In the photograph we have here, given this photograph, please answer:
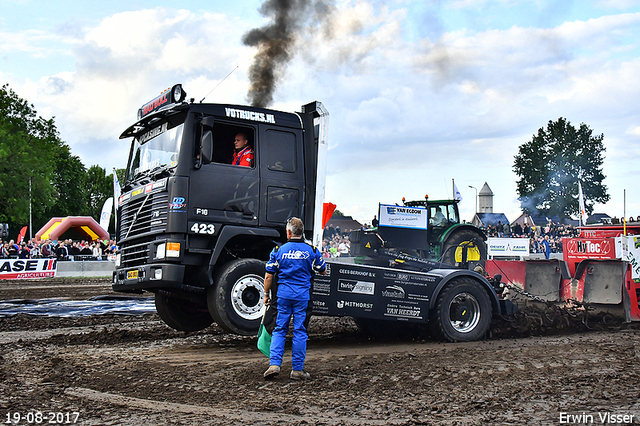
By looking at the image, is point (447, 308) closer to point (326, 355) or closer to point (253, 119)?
point (326, 355)

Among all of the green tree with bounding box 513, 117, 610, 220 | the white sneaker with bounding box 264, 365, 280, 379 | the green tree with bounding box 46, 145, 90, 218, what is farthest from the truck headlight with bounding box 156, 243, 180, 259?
the green tree with bounding box 513, 117, 610, 220

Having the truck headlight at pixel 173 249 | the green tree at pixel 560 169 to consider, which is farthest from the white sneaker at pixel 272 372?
the green tree at pixel 560 169

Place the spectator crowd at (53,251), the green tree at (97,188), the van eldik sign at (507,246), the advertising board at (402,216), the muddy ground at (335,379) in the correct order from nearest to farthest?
the muddy ground at (335,379) → the advertising board at (402,216) → the van eldik sign at (507,246) → the spectator crowd at (53,251) → the green tree at (97,188)

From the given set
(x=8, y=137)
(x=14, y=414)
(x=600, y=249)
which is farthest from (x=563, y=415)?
(x=8, y=137)

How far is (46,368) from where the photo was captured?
6367mm

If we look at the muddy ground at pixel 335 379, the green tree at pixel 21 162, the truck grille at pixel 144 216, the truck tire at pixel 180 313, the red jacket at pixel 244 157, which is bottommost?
the muddy ground at pixel 335 379

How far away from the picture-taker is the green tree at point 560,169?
221 ft

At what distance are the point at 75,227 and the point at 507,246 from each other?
98.9 feet

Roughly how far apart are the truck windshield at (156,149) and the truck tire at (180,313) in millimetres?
1860

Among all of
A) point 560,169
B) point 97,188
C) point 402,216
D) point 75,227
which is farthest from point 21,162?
point 560,169

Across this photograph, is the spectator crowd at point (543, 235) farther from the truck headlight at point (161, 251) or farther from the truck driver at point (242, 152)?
the truck headlight at point (161, 251)

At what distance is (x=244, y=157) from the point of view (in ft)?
25.7

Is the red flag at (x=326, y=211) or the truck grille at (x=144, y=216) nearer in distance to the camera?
the truck grille at (x=144, y=216)

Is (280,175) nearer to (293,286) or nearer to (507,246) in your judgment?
(293,286)
